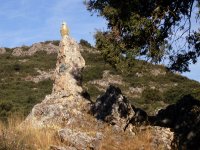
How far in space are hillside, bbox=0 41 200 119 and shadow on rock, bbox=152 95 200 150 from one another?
19367 mm

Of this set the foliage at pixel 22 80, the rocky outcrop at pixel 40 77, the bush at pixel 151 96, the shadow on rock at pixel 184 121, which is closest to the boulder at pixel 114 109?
the shadow on rock at pixel 184 121

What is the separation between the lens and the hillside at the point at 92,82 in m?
46.8

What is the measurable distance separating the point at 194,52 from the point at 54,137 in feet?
19.8

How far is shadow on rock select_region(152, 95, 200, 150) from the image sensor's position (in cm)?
1543

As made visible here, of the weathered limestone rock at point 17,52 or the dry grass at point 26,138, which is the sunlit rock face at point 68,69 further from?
the weathered limestone rock at point 17,52

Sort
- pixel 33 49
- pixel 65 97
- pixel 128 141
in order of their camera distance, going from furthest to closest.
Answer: pixel 33 49, pixel 65 97, pixel 128 141

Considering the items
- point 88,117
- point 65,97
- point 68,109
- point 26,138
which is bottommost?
point 26,138

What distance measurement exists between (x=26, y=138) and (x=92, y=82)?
4297 centimetres

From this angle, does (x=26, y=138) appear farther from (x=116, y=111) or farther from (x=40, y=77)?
(x=40, y=77)

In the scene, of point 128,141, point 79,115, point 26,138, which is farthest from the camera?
point 79,115

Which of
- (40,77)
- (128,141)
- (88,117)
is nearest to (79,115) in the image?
(88,117)

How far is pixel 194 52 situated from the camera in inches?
690

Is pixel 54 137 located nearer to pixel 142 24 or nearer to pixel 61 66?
pixel 142 24

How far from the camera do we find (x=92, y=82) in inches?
2256
